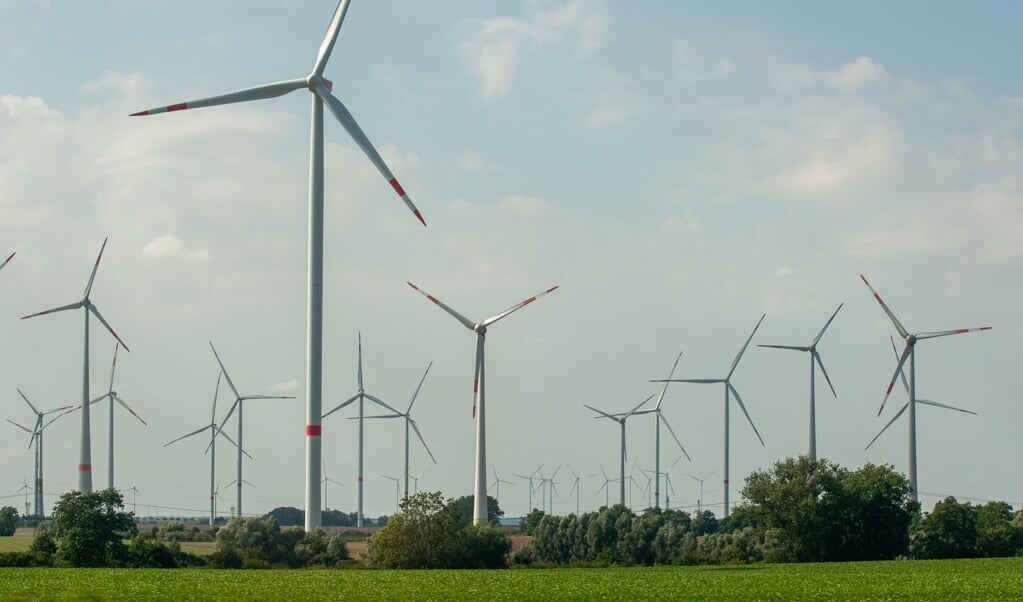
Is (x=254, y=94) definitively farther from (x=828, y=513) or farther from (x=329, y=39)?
(x=828, y=513)

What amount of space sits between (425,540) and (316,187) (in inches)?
1192

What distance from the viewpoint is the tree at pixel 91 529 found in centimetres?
9469

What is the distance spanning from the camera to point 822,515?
388ft

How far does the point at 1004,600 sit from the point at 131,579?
4458cm

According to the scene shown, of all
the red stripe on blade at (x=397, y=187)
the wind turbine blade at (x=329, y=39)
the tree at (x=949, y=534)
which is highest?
the wind turbine blade at (x=329, y=39)

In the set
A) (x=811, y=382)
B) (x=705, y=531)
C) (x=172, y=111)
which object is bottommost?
(x=705, y=531)

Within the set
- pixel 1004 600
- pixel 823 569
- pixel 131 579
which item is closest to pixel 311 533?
pixel 131 579

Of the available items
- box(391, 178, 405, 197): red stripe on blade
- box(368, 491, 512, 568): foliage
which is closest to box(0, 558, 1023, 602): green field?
box(368, 491, 512, 568): foliage

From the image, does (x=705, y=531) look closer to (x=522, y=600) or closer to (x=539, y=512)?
(x=539, y=512)

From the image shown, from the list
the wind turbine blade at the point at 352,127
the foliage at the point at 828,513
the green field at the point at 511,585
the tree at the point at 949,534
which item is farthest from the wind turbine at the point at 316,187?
the tree at the point at 949,534

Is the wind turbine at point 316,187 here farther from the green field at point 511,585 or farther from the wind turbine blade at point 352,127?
the green field at point 511,585

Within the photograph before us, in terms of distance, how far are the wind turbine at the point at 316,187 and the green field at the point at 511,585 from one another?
18703mm

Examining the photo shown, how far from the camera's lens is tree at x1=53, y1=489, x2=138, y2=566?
311 feet

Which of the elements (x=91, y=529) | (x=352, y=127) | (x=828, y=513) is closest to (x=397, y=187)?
(x=352, y=127)
